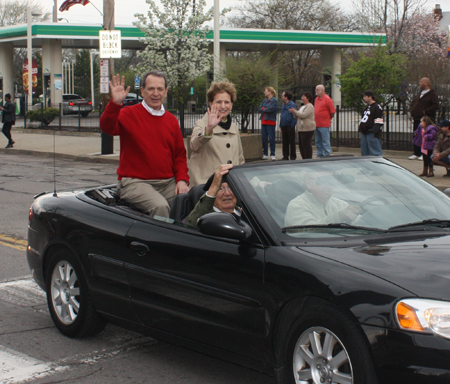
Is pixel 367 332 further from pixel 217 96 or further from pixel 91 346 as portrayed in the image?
pixel 217 96

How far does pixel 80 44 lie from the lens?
52125 mm

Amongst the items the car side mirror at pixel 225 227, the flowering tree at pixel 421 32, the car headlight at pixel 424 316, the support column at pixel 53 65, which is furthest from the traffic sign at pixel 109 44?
the flowering tree at pixel 421 32

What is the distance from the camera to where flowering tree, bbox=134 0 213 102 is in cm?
3361

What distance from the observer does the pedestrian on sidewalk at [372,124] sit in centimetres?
1394

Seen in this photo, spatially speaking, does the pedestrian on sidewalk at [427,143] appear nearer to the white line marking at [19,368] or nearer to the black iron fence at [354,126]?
the black iron fence at [354,126]

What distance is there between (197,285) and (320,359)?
0.93m

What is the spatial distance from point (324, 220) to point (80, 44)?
50913mm

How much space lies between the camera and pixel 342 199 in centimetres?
410

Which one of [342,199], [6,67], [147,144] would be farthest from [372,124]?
[6,67]

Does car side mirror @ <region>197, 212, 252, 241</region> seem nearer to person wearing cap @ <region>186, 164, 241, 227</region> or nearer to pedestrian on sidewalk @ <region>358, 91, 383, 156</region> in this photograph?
person wearing cap @ <region>186, 164, 241, 227</region>

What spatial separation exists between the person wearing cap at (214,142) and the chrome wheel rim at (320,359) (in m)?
2.63

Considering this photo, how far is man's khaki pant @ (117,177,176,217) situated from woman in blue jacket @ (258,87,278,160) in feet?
→ 38.4

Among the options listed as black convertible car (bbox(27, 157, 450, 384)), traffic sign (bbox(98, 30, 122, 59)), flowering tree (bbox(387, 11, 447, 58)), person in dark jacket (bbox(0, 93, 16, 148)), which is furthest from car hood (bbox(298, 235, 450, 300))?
flowering tree (bbox(387, 11, 447, 58))

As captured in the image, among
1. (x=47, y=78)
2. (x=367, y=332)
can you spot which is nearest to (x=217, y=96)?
(x=367, y=332)
